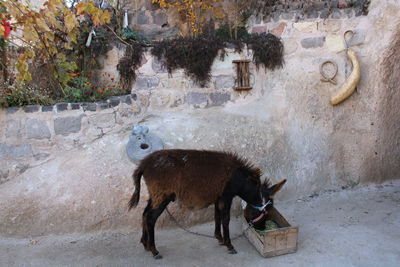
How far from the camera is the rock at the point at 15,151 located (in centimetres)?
400

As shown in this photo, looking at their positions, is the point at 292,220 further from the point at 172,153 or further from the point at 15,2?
the point at 15,2

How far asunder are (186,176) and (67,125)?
1.85 meters

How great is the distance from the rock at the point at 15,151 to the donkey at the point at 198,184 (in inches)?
64.8

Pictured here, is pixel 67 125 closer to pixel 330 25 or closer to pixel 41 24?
pixel 41 24

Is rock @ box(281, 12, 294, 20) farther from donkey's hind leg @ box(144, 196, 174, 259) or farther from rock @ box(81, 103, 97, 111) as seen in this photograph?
donkey's hind leg @ box(144, 196, 174, 259)

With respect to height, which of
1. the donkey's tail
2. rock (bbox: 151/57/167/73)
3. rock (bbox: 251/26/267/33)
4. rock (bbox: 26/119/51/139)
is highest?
rock (bbox: 251/26/267/33)

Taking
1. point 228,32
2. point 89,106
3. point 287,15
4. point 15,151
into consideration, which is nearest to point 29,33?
point 89,106

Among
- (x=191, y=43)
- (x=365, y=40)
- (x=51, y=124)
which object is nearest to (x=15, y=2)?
(x=51, y=124)

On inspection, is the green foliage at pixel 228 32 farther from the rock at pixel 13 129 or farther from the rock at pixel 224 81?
the rock at pixel 13 129

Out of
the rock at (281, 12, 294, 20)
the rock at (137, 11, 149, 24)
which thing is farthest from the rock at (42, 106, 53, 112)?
the rock at (281, 12, 294, 20)

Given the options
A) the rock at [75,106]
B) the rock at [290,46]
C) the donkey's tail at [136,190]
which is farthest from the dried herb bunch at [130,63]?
the rock at [290,46]

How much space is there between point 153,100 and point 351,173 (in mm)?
2945

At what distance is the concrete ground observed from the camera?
314 cm

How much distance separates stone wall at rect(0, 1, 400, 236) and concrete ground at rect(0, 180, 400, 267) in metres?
0.55
